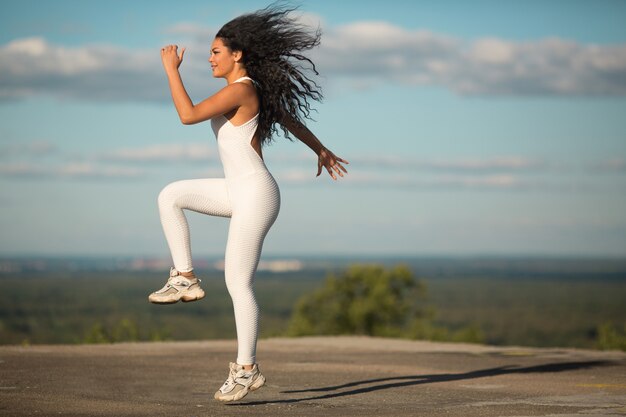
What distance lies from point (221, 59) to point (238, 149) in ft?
2.47

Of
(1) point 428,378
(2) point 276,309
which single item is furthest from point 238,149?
(2) point 276,309

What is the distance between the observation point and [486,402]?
8898 mm

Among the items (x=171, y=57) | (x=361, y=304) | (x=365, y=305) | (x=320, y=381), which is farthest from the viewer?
(x=361, y=304)

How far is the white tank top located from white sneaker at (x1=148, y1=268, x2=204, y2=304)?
2.87 ft

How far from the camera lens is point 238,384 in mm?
8359

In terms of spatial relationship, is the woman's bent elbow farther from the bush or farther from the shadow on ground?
the bush

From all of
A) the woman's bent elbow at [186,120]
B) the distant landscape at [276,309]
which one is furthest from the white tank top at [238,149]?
the distant landscape at [276,309]

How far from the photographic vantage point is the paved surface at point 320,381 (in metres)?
8.34

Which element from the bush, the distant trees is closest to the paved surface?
the distant trees

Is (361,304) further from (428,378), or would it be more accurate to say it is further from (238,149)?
(238,149)

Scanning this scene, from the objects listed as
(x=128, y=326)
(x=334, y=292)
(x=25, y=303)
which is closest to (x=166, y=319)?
(x=25, y=303)

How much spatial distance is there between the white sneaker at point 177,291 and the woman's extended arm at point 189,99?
1.24 meters

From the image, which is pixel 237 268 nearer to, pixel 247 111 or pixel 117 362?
pixel 247 111

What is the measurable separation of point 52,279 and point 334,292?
154m
